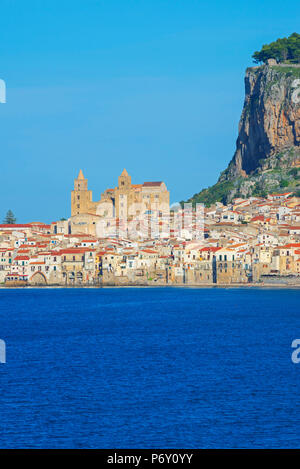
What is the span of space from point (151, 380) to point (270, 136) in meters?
90.5

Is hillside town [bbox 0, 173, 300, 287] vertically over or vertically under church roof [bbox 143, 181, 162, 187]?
under

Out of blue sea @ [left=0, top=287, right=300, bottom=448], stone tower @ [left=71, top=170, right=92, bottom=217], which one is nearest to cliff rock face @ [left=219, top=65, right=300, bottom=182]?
stone tower @ [left=71, top=170, right=92, bottom=217]

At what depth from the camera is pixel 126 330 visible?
164 ft

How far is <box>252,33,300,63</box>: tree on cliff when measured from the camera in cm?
12708

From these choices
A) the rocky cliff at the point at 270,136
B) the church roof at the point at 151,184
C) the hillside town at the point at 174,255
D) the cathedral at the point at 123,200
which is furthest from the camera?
the church roof at the point at 151,184

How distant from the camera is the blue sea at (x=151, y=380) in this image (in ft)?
81.0

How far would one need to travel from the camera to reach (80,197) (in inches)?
4808

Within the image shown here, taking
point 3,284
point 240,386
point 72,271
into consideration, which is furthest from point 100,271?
point 240,386

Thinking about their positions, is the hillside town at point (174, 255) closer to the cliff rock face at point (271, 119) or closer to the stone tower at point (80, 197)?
the cliff rock face at point (271, 119)

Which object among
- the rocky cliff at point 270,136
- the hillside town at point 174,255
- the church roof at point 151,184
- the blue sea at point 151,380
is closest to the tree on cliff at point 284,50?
the rocky cliff at point 270,136

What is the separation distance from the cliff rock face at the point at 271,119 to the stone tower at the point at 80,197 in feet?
68.6

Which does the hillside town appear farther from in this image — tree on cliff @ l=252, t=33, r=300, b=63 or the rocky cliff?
tree on cliff @ l=252, t=33, r=300, b=63

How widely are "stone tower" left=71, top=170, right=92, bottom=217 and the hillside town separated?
13131mm
